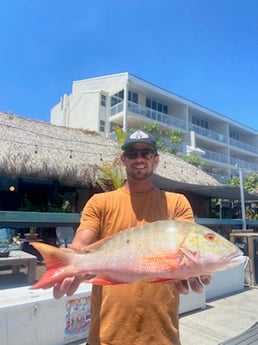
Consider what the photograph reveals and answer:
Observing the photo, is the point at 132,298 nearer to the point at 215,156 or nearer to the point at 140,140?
the point at 140,140

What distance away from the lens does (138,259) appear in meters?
1.23

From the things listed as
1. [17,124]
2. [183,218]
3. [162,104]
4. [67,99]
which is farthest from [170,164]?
[67,99]

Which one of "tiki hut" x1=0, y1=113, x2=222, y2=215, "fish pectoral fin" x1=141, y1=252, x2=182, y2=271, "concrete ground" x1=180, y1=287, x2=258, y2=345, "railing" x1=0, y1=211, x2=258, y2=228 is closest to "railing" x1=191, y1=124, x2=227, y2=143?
"tiki hut" x1=0, y1=113, x2=222, y2=215

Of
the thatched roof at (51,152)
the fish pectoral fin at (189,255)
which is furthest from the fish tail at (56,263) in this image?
the thatched roof at (51,152)

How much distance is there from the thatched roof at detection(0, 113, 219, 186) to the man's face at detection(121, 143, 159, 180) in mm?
6971

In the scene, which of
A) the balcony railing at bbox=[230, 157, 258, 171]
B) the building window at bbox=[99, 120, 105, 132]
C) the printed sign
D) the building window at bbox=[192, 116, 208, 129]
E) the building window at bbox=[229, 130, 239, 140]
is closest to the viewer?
the printed sign

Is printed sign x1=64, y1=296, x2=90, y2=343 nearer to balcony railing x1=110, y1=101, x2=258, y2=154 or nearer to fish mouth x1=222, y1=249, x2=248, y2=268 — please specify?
fish mouth x1=222, y1=249, x2=248, y2=268

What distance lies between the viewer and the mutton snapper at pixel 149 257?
118cm

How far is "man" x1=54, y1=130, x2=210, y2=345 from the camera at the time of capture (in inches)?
55.3

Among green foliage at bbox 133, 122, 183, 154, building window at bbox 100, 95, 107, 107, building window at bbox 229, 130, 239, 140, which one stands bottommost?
green foliage at bbox 133, 122, 183, 154

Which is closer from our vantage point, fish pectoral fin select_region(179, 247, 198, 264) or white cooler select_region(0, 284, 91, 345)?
fish pectoral fin select_region(179, 247, 198, 264)

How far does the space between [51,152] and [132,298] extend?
8112 millimetres

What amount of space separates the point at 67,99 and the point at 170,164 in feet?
56.7

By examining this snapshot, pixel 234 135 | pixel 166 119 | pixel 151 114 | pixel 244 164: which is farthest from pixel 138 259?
pixel 234 135
